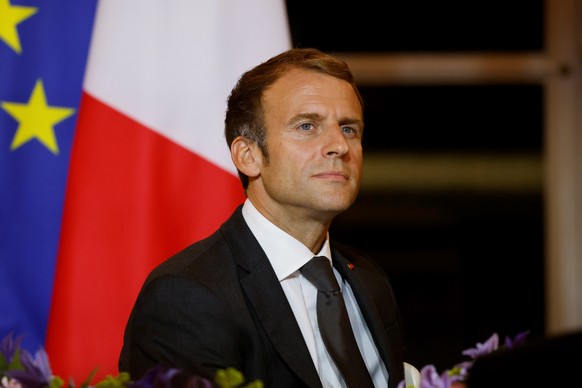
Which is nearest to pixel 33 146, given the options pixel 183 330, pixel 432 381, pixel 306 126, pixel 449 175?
pixel 306 126

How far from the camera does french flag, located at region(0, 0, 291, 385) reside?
254 cm

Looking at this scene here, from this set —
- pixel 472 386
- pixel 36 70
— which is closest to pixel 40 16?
pixel 36 70

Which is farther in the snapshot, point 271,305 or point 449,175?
point 449,175

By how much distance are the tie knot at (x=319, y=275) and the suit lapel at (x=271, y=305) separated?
108 mm

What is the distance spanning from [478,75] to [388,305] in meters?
2.47

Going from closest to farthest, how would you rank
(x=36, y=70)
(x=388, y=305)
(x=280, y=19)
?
(x=388, y=305) < (x=36, y=70) < (x=280, y=19)

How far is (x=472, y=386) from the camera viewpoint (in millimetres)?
1085

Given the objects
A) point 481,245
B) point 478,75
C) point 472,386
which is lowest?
point 481,245

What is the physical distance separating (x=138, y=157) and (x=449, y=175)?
2.52 m

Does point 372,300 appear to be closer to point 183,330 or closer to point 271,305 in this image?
point 271,305

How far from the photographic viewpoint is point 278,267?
6.55 feet

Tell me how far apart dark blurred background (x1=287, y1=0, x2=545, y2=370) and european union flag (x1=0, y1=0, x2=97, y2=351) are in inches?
78.9

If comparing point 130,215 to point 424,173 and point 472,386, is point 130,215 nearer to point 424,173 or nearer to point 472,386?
point 472,386

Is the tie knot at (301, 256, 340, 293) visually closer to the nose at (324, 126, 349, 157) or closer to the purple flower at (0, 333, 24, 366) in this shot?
the nose at (324, 126, 349, 157)
